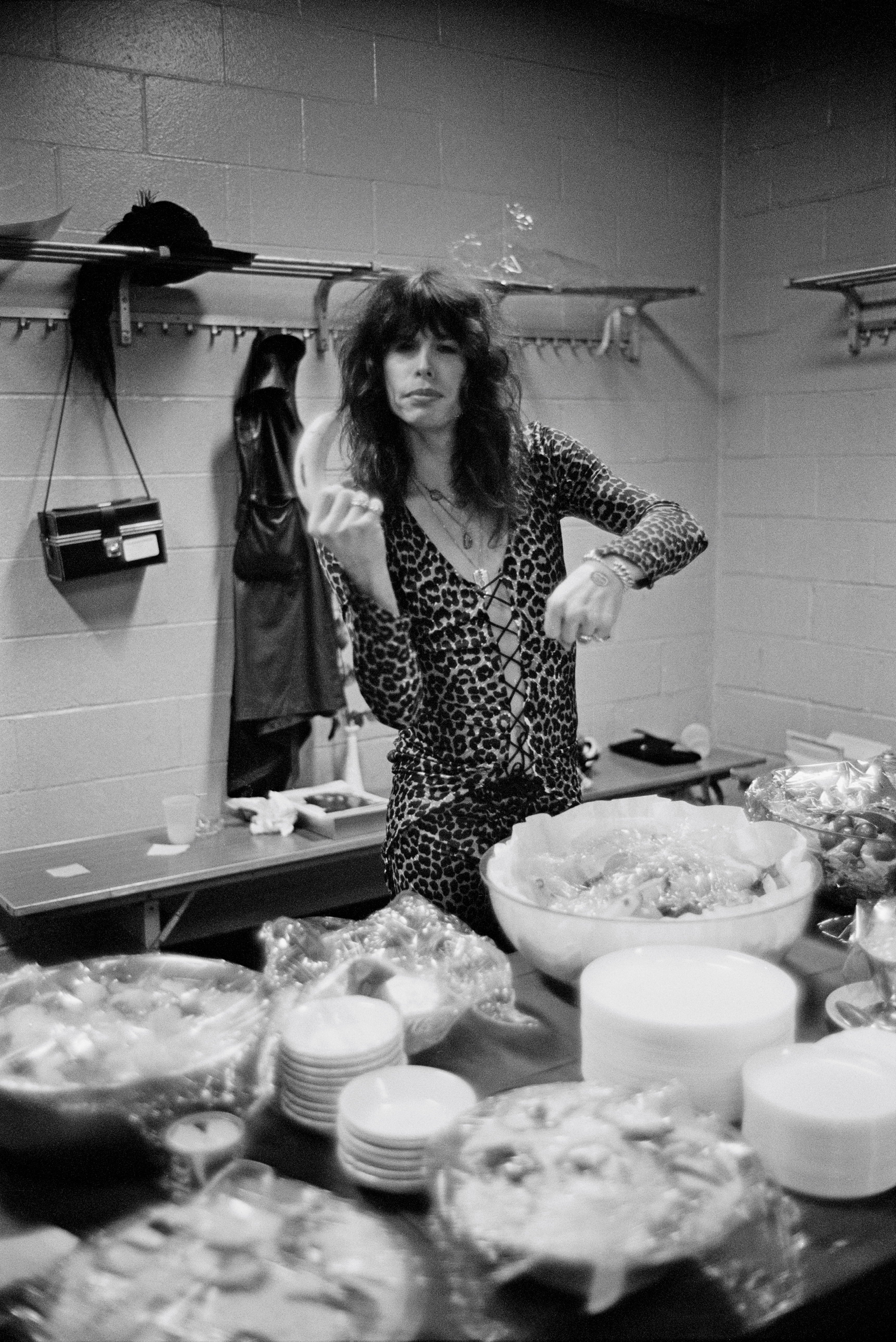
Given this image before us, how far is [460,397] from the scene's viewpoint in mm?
2055

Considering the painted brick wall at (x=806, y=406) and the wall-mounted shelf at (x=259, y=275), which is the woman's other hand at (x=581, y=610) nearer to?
the wall-mounted shelf at (x=259, y=275)

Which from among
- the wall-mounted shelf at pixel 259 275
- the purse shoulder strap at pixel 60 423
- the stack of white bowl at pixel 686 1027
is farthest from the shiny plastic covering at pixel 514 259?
the stack of white bowl at pixel 686 1027

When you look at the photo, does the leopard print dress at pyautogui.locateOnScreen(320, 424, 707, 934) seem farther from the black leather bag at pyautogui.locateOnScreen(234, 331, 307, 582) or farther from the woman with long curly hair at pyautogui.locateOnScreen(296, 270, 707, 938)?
the black leather bag at pyautogui.locateOnScreen(234, 331, 307, 582)

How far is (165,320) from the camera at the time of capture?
3.15 metres

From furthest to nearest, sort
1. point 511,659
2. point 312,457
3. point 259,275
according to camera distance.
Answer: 1. point 259,275
2. point 511,659
3. point 312,457

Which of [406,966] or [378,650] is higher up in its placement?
[378,650]

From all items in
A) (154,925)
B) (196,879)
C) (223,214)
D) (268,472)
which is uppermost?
(223,214)

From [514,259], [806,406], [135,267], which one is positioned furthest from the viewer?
[806,406]

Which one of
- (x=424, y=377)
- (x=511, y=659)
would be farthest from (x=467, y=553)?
(x=424, y=377)

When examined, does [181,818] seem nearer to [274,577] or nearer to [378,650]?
[274,577]

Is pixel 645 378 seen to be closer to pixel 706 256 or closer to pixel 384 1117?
pixel 706 256

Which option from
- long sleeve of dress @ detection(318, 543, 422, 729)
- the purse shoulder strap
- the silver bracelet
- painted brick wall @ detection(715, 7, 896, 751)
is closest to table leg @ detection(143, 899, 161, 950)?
the purse shoulder strap

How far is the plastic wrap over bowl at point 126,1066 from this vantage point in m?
1.03

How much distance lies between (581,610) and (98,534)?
1733mm
